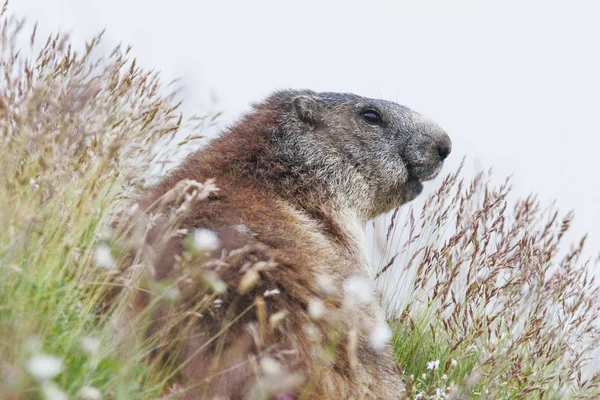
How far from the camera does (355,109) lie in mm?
6363

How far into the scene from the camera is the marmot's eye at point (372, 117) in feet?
20.9

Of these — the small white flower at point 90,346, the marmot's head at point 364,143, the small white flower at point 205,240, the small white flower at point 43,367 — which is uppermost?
the marmot's head at point 364,143

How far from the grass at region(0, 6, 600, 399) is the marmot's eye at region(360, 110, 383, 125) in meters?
0.78

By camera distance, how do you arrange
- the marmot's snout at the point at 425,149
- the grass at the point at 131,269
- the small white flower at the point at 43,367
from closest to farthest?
the small white flower at the point at 43,367, the grass at the point at 131,269, the marmot's snout at the point at 425,149

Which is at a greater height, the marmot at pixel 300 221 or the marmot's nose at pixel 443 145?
the marmot's nose at pixel 443 145

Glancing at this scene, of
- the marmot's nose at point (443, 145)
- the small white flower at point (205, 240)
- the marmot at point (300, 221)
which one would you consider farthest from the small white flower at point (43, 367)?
the marmot's nose at point (443, 145)

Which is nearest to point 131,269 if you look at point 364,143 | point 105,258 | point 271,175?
point 105,258

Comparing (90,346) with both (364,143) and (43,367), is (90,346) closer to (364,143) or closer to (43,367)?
(43,367)

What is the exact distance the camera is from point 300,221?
4.86 metres

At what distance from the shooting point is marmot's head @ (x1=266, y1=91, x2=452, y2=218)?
594 cm

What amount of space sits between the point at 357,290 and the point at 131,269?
96 cm

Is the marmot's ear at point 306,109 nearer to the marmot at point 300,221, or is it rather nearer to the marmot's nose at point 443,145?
the marmot at point 300,221

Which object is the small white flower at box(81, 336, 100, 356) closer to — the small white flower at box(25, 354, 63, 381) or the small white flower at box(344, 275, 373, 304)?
the small white flower at box(25, 354, 63, 381)

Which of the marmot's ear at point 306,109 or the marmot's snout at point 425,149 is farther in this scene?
the marmot's snout at point 425,149
